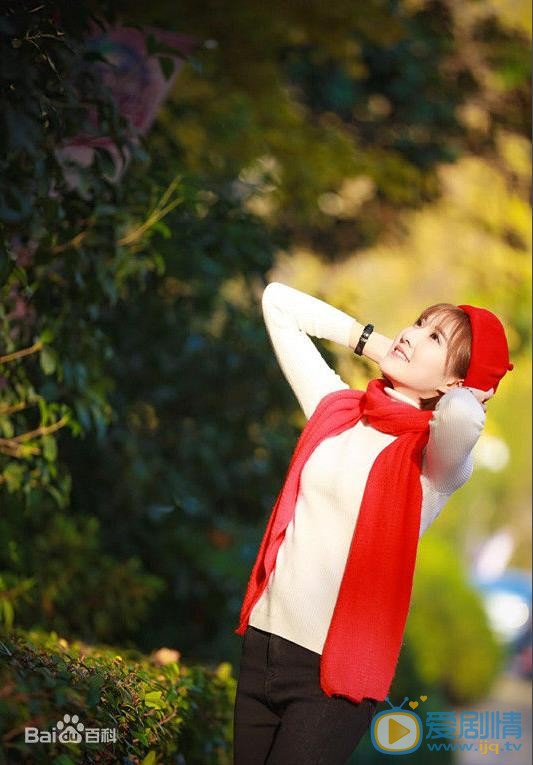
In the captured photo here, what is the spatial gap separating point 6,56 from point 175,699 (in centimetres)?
152

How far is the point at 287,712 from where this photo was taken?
2.19m

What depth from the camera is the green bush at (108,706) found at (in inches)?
81.1

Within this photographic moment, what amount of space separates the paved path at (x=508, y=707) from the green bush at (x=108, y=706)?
287cm

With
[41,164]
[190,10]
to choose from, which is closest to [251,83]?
[190,10]

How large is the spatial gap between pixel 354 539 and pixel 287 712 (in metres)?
0.35

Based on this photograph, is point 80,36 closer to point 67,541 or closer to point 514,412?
point 67,541

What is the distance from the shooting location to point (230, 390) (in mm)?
5496

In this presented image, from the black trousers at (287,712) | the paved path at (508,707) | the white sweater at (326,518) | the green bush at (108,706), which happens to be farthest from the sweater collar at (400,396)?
the paved path at (508,707)

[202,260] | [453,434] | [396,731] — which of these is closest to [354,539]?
[453,434]

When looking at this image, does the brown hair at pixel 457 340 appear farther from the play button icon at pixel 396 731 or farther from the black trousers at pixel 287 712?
the play button icon at pixel 396 731

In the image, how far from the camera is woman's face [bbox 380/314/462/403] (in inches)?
90.2

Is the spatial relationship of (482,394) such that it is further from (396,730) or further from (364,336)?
(396,730)

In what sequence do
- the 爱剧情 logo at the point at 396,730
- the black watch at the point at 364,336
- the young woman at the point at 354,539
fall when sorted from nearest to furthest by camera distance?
the young woman at the point at 354,539 → the black watch at the point at 364,336 → the 爱剧情 logo at the point at 396,730

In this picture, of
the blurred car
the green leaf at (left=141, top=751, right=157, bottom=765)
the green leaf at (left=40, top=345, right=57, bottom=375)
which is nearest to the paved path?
the blurred car
